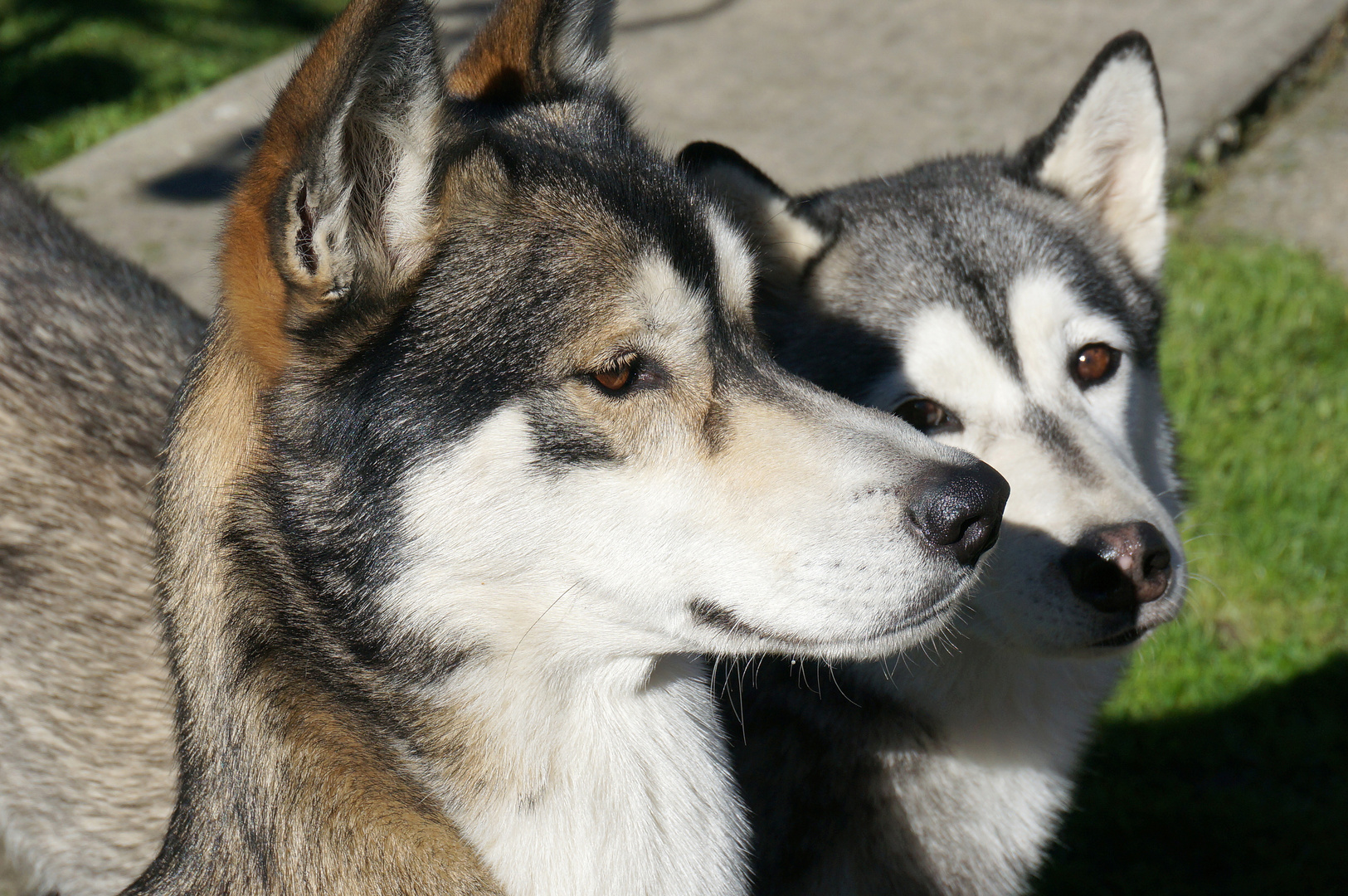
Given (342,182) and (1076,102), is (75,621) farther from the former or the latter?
(1076,102)

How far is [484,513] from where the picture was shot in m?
2.05

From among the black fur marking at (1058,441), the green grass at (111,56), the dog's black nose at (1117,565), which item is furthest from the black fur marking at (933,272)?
the green grass at (111,56)

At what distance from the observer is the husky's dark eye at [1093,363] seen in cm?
301

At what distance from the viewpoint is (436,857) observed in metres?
2.27

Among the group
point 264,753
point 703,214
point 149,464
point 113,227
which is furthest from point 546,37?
point 113,227

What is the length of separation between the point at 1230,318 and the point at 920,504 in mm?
4495

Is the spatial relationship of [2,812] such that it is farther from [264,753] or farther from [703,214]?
[703,214]

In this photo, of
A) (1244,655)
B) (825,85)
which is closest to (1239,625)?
(1244,655)

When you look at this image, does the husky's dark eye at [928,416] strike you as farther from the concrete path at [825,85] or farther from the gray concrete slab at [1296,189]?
the gray concrete slab at [1296,189]

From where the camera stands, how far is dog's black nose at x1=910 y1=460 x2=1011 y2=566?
2018 millimetres

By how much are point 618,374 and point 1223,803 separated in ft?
9.92

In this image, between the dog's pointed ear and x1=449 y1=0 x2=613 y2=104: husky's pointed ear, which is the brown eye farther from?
x1=449 y1=0 x2=613 y2=104: husky's pointed ear

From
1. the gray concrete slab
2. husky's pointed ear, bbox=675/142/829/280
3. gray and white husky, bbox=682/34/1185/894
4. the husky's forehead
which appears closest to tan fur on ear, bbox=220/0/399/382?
husky's pointed ear, bbox=675/142/829/280

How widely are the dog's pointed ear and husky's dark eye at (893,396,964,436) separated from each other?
126 cm
